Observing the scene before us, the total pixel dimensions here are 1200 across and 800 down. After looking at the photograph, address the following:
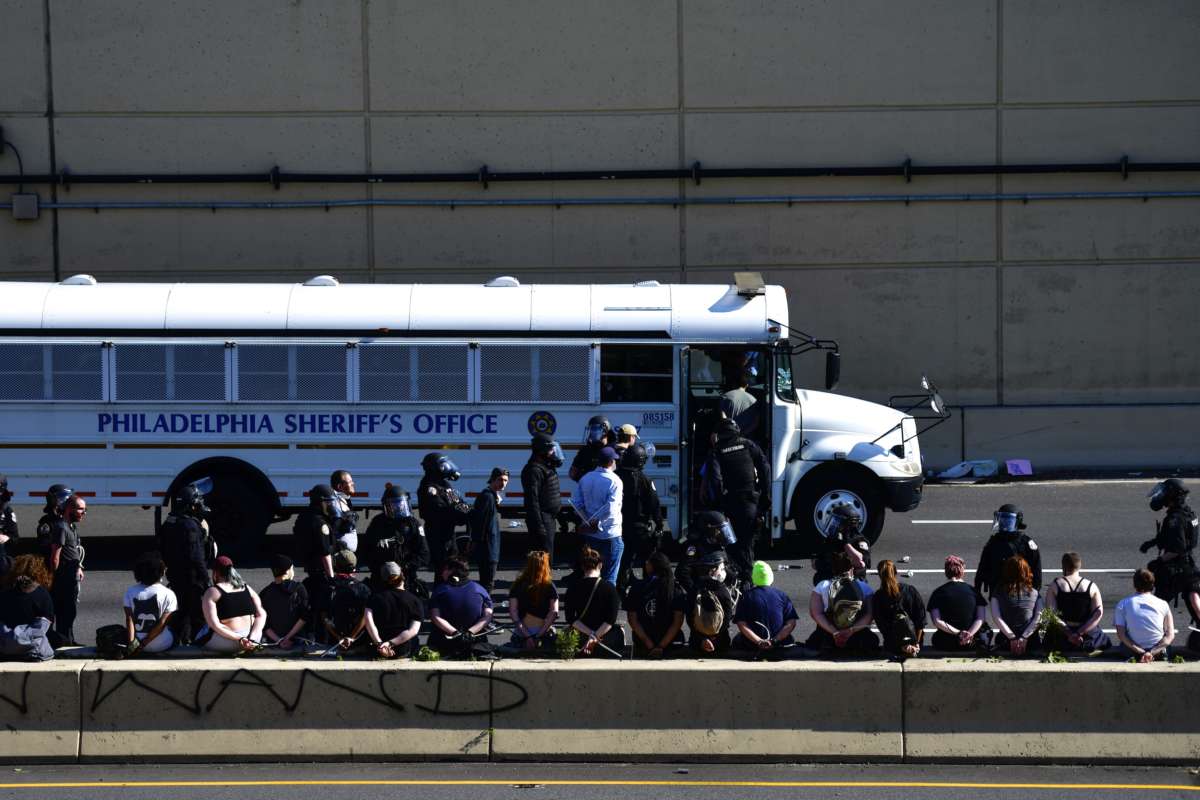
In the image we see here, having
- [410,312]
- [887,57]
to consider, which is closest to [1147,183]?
[887,57]

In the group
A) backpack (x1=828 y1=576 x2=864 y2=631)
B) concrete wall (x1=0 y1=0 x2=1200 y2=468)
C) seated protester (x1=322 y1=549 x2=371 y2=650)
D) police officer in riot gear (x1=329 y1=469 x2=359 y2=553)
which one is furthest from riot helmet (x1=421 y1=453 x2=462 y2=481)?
concrete wall (x1=0 y1=0 x2=1200 y2=468)

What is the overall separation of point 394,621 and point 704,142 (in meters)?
14.6

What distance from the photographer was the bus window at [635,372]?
1565cm

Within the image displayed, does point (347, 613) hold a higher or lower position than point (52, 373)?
lower

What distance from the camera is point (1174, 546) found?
11453 millimetres

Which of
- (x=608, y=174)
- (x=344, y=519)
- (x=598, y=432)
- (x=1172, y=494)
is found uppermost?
(x=608, y=174)

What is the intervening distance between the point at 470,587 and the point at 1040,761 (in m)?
3.66

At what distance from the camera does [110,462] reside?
51.4 feet

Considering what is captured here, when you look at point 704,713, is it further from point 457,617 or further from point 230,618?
point 230,618

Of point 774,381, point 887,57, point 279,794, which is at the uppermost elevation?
point 887,57

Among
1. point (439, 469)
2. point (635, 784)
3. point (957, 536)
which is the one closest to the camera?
point (635, 784)

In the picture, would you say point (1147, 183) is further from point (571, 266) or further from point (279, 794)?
point (279, 794)

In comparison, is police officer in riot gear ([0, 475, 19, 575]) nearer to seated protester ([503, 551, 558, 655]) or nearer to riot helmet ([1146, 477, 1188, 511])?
seated protester ([503, 551, 558, 655])

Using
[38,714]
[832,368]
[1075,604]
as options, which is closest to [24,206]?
[832,368]
